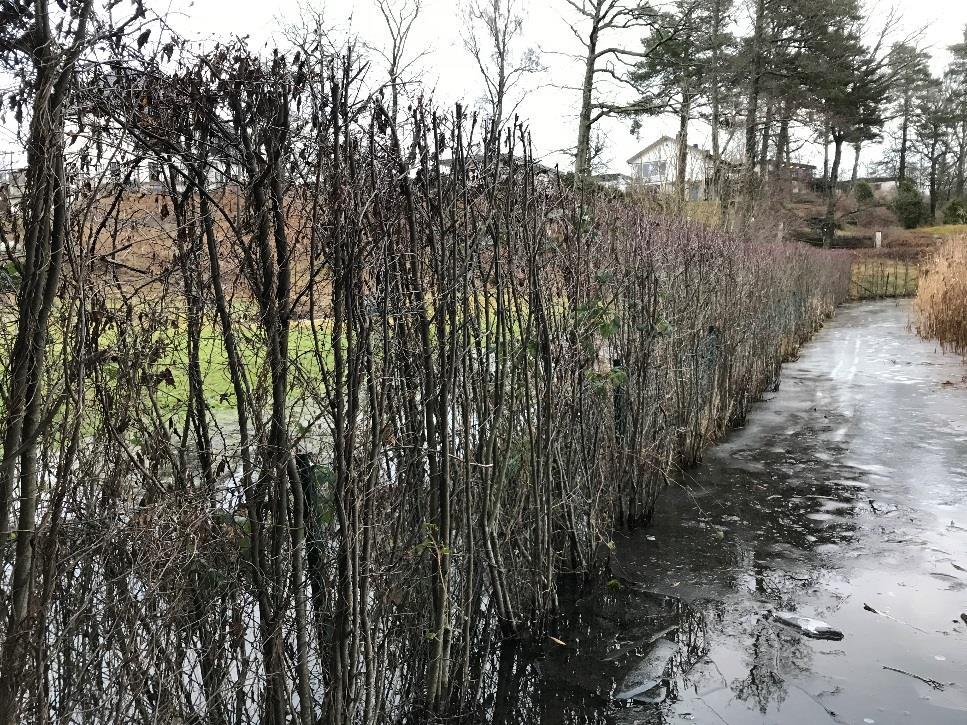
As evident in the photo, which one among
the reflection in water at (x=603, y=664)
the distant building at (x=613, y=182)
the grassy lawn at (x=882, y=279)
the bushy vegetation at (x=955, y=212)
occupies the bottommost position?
the reflection in water at (x=603, y=664)

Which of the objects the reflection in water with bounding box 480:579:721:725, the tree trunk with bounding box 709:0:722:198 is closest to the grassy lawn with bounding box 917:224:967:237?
the tree trunk with bounding box 709:0:722:198

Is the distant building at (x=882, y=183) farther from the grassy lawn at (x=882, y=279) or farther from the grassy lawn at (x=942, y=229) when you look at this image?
the grassy lawn at (x=882, y=279)

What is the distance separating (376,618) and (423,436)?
68 cm

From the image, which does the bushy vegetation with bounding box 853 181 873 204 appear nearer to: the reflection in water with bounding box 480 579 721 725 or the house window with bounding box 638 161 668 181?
the house window with bounding box 638 161 668 181

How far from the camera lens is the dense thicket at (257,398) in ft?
6.34

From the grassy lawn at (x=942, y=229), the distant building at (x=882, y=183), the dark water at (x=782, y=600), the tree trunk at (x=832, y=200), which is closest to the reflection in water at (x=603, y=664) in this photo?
the dark water at (x=782, y=600)

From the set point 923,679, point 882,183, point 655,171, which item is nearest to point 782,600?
point 923,679

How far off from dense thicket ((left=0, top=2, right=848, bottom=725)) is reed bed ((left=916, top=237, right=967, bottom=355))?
13276 millimetres

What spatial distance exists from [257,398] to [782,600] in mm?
3323

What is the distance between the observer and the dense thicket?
6.34ft

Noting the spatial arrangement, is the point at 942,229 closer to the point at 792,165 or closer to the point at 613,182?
the point at 792,165

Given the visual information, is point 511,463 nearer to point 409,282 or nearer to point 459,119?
point 409,282

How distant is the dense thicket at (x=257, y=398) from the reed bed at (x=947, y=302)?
13276 millimetres

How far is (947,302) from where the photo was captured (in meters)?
14.8
